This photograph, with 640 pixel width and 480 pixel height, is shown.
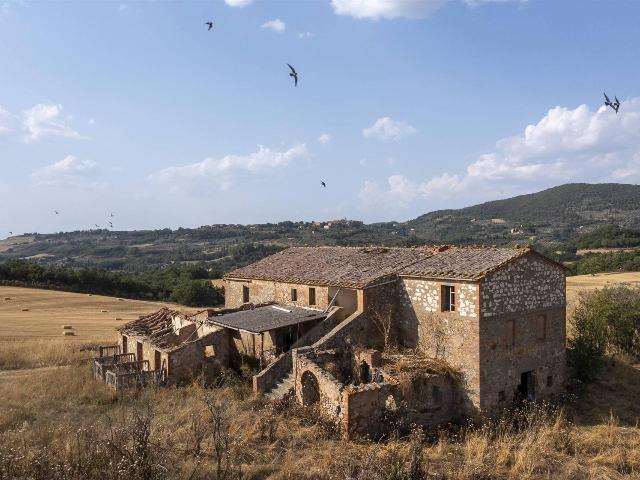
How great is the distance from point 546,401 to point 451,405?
14.7 feet

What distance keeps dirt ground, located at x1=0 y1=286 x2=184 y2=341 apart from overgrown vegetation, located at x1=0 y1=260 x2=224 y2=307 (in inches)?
112

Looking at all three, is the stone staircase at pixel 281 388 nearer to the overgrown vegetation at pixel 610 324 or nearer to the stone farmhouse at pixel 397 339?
the stone farmhouse at pixel 397 339

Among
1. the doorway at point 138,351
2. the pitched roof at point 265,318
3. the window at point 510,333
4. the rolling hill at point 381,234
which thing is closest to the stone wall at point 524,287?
the window at point 510,333

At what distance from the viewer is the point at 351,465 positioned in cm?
1069

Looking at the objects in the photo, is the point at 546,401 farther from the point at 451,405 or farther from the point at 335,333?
the point at 335,333

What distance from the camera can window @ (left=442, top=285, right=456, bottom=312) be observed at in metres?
17.9

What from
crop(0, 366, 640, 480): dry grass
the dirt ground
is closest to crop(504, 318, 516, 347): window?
crop(0, 366, 640, 480): dry grass

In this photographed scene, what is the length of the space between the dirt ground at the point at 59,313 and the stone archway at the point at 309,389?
66.0 ft

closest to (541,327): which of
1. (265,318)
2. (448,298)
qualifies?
(448,298)

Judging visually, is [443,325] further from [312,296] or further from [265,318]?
[265,318]

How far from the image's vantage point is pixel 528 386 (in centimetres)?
1902

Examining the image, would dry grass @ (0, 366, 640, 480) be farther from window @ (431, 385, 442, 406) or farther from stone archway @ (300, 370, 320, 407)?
window @ (431, 385, 442, 406)

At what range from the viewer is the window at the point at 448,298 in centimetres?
1791

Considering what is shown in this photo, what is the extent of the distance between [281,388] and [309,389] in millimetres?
1220
